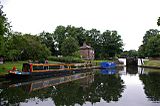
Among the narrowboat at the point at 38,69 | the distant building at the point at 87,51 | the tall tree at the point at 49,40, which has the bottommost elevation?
the narrowboat at the point at 38,69

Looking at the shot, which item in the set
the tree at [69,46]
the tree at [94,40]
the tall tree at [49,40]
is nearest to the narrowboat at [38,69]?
the tree at [69,46]

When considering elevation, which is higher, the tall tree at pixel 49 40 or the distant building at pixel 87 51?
the tall tree at pixel 49 40

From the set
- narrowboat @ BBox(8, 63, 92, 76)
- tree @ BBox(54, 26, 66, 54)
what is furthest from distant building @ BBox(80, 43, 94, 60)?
narrowboat @ BBox(8, 63, 92, 76)

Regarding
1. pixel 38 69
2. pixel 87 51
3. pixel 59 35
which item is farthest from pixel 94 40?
pixel 38 69

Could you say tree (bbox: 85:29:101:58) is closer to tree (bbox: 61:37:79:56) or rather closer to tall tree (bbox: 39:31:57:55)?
tall tree (bbox: 39:31:57:55)

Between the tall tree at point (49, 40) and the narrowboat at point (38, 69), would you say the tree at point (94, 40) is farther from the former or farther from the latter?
the narrowboat at point (38, 69)

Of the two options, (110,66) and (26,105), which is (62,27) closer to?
(110,66)

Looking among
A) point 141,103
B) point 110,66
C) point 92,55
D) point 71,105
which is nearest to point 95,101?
point 71,105

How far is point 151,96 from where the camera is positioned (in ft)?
77.2

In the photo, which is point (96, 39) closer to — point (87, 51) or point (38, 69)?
point (87, 51)

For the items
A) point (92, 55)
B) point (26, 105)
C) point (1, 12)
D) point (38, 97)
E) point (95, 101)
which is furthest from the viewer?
point (92, 55)

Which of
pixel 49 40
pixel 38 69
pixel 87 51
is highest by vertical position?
pixel 49 40

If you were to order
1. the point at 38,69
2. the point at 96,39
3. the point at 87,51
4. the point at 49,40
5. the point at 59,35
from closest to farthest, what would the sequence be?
1. the point at 38,69
2. the point at 49,40
3. the point at 87,51
4. the point at 59,35
5. the point at 96,39

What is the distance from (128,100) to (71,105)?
5.13m
